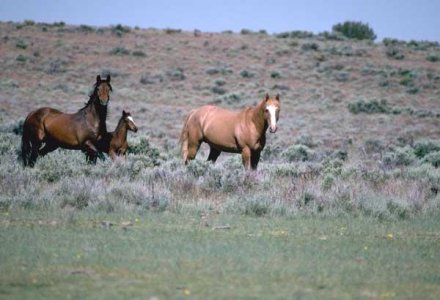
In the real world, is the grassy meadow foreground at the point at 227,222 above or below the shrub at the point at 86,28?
below

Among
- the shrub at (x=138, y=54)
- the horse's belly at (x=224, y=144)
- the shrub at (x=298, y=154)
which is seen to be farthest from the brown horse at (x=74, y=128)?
the shrub at (x=138, y=54)

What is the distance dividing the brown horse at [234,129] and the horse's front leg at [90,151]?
2.16m

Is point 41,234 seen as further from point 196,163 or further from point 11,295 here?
point 196,163

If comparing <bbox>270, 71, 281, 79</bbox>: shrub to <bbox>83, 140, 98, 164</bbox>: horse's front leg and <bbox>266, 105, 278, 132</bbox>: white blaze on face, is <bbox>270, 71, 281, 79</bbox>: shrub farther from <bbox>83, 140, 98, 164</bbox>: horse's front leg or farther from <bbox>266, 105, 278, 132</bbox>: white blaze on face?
<bbox>266, 105, 278, 132</bbox>: white blaze on face

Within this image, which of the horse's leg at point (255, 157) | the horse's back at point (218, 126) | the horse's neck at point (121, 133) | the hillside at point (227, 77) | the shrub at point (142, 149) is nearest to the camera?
the horse's leg at point (255, 157)

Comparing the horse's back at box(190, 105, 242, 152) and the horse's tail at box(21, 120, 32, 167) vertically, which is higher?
the horse's back at box(190, 105, 242, 152)

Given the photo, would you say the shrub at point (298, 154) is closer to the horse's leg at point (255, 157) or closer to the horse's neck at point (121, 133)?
the horse's neck at point (121, 133)

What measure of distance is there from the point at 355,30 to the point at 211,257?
8273 centimetres

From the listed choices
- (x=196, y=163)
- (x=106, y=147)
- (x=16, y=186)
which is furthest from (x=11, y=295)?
(x=106, y=147)

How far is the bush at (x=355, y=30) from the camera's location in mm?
88188

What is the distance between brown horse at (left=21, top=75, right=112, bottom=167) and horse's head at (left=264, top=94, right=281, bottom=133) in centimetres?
349

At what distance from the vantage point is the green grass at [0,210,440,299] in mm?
7578

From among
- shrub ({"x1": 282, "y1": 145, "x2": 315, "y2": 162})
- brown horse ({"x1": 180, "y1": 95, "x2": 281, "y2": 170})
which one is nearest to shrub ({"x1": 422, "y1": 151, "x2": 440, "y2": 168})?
shrub ({"x1": 282, "y1": 145, "x2": 315, "y2": 162})

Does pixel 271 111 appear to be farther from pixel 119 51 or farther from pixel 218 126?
pixel 119 51
